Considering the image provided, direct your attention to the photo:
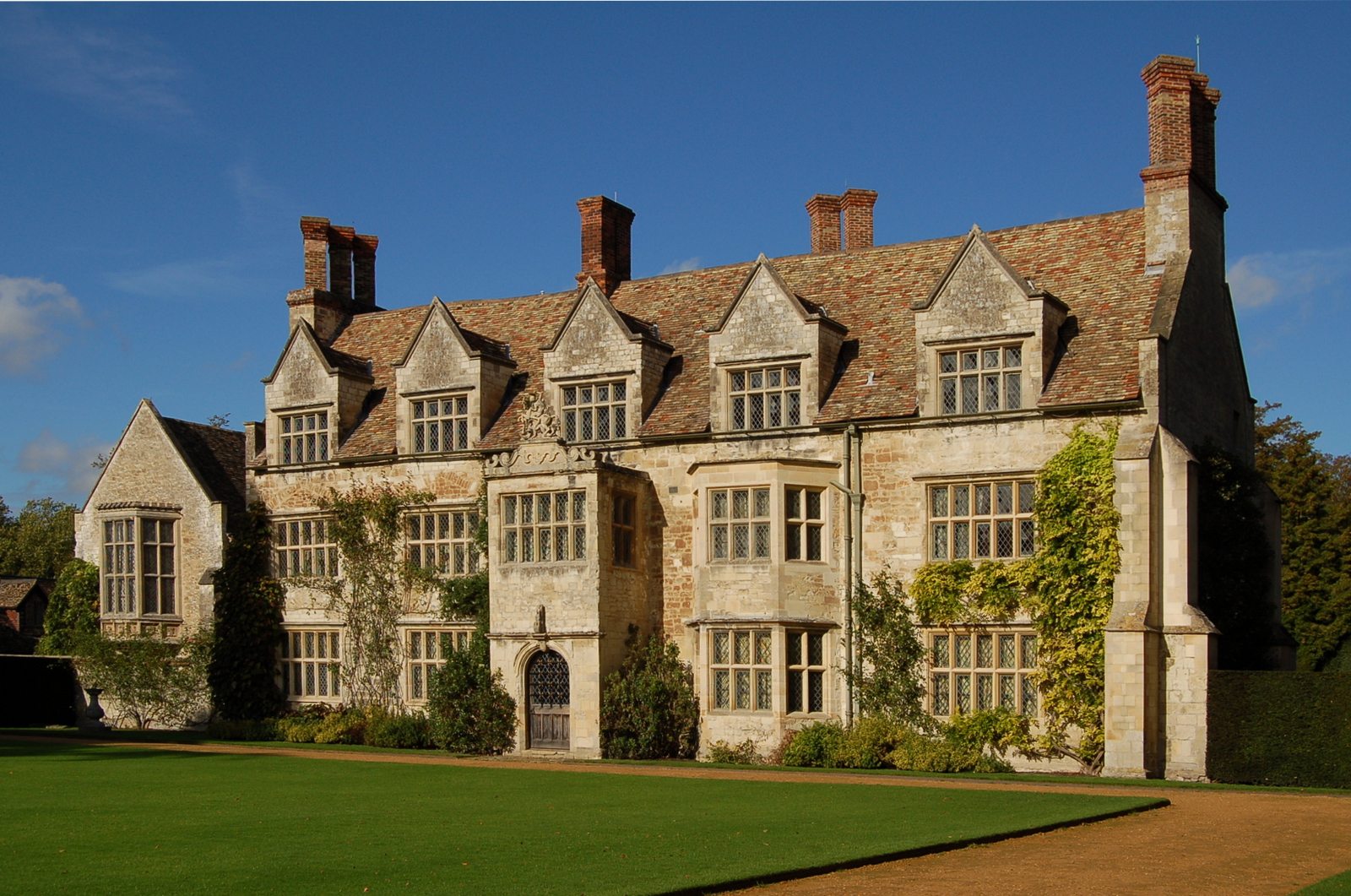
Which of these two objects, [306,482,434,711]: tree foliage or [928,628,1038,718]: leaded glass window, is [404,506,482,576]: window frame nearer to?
[306,482,434,711]: tree foliage

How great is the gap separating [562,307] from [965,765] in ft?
48.8

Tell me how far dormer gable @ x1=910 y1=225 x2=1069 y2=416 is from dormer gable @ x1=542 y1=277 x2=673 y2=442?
19.7ft

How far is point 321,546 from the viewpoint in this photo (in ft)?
103

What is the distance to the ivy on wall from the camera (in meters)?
22.6

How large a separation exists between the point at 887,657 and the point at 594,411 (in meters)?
8.32

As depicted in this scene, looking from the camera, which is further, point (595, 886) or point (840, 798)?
point (840, 798)

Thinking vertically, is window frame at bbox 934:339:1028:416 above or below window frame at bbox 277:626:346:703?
above

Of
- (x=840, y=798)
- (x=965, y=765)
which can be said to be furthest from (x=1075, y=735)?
(x=840, y=798)

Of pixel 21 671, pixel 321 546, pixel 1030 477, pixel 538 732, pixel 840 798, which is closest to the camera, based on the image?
pixel 840 798

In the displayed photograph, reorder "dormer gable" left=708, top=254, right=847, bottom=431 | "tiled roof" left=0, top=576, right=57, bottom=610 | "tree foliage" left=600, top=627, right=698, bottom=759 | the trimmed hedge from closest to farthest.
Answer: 1. the trimmed hedge
2. "tree foliage" left=600, top=627, right=698, bottom=759
3. "dormer gable" left=708, top=254, right=847, bottom=431
4. "tiled roof" left=0, top=576, right=57, bottom=610

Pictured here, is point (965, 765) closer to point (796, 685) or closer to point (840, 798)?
point (796, 685)

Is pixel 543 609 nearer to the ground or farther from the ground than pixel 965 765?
farther from the ground

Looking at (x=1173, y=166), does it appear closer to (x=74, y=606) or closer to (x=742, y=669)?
(x=742, y=669)

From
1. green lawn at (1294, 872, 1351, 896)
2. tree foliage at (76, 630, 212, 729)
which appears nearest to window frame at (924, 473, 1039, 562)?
green lawn at (1294, 872, 1351, 896)
